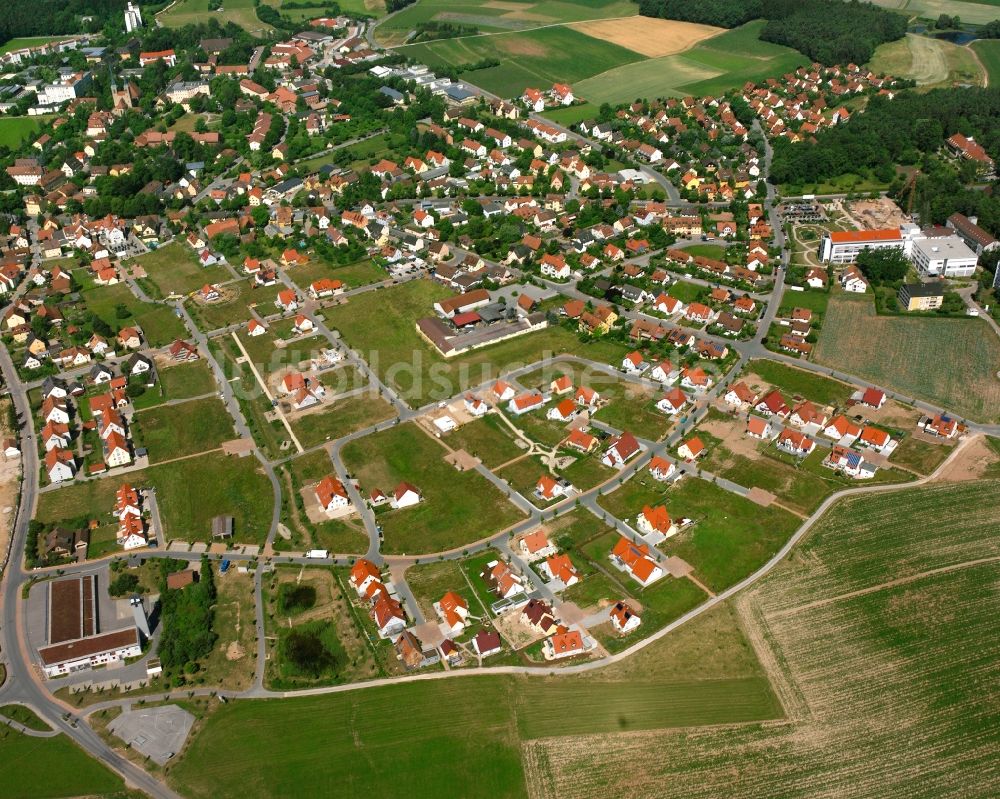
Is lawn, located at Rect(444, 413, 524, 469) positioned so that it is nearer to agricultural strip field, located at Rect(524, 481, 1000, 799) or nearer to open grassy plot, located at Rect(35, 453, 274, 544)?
open grassy plot, located at Rect(35, 453, 274, 544)

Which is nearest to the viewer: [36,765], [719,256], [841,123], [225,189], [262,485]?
[36,765]

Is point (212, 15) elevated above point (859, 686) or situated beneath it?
elevated above

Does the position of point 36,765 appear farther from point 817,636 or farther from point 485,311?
point 485,311

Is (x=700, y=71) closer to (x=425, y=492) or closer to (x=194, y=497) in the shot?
(x=425, y=492)

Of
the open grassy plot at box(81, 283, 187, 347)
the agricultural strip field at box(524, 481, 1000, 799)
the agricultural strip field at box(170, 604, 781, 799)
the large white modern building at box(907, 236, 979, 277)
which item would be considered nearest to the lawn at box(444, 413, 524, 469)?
the agricultural strip field at box(170, 604, 781, 799)

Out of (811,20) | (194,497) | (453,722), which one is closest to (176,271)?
(194,497)

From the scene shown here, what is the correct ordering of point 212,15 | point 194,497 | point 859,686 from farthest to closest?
point 212,15
point 194,497
point 859,686

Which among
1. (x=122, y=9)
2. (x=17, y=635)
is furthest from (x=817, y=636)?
(x=122, y=9)
